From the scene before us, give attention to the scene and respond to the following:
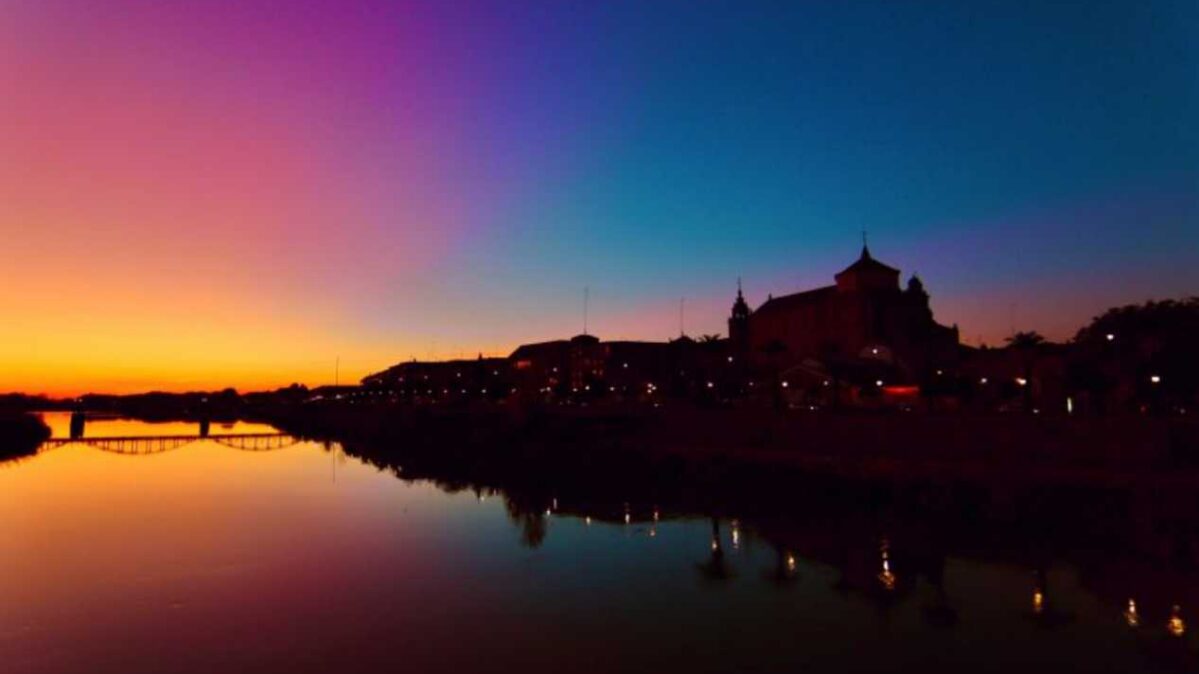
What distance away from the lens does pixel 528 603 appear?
23.2m

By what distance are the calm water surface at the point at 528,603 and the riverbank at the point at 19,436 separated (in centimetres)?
4540

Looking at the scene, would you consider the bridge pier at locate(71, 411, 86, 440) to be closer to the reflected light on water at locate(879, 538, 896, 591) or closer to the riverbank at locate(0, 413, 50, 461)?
the riverbank at locate(0, 413, 50, 461)

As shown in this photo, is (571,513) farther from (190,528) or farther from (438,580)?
(190,528)

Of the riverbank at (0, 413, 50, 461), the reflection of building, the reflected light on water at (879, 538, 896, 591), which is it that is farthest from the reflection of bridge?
the reflected light on water at (879, 538, 896, 591)

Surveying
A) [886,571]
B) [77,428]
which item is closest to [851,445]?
[886,571]

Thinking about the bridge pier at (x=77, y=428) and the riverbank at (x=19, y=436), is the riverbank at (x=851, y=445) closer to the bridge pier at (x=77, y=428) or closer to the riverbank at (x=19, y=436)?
the riverbank at (x=19, y=436)

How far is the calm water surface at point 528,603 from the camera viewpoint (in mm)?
18359

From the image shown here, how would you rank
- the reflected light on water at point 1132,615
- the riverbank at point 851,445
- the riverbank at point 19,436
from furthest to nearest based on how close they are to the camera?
the riverbank at point 19,436 → the riverbank at point 851,445 → the reflected light on water at point 1132,615

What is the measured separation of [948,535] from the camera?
98.6 ft

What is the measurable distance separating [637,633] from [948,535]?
1504 cm

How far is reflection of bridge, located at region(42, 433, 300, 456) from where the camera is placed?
8538cm

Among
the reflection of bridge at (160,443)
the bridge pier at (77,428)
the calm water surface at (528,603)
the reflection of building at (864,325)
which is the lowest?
the calm water surface at (528,603)

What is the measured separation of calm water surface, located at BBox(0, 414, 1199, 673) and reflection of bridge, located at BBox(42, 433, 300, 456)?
168 ft

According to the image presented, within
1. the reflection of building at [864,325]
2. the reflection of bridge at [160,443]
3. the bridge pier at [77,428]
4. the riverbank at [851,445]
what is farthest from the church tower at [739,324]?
the bridge pier at [77,428]
